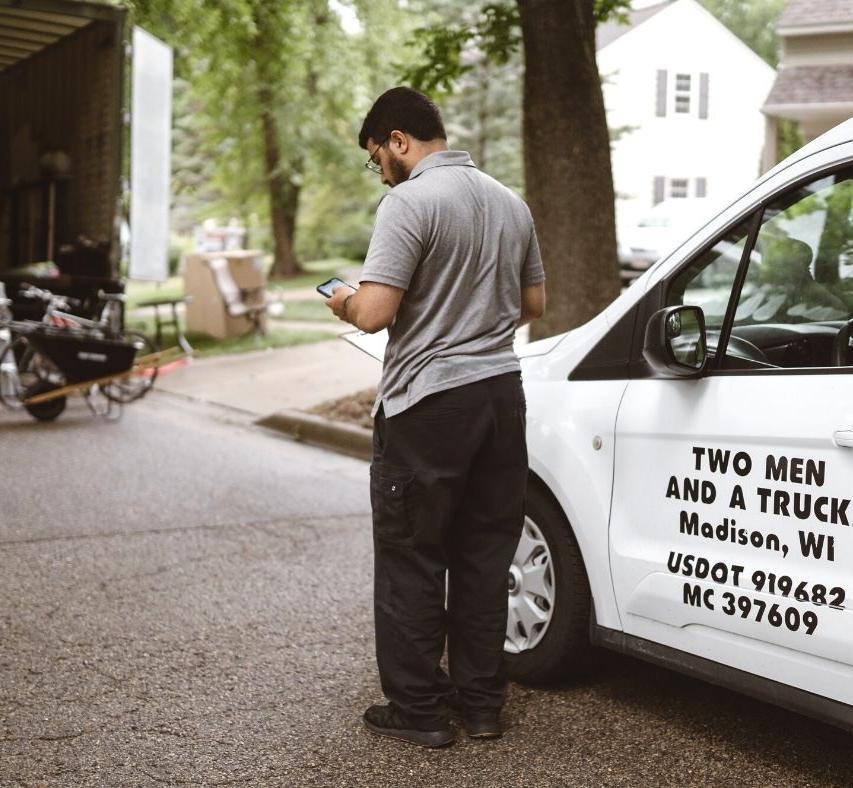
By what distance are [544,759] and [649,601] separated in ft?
1.86

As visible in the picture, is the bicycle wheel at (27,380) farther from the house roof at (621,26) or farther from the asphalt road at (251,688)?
the house roof at (621,26)

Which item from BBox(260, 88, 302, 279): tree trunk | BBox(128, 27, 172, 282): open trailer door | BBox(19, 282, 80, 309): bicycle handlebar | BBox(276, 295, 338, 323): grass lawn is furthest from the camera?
BBox(260, 88, 302, 279): tree trunk

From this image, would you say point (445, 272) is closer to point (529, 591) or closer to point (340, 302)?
point (340, 302)

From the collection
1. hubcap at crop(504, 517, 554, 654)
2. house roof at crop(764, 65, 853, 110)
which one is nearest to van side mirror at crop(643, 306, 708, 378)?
hubcap at crop(504, 517, 554, 654)

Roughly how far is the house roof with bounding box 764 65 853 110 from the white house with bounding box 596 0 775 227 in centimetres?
413

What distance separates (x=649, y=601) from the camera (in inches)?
152

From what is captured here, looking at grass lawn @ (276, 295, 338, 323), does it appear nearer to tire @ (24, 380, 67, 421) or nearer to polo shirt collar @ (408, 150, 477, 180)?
tire @ (24, 380, 67, 421)

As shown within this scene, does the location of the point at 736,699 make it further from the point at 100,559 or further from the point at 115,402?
the point at 115,402

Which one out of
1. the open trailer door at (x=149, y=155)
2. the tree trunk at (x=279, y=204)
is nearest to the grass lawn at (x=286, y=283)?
the tree trunk at (x=279, y=204)

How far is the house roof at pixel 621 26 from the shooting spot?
9.62 meters

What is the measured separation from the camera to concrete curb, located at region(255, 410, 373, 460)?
32.8 feet

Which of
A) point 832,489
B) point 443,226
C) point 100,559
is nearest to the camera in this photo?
point 832,489

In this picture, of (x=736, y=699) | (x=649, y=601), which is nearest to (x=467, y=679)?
(x=649, y=601)

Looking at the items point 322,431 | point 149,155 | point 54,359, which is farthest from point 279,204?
point 322,431
